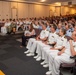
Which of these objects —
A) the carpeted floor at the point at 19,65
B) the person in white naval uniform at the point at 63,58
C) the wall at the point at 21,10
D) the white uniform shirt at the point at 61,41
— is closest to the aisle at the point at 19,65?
the carpeted floor at the point at 19,65

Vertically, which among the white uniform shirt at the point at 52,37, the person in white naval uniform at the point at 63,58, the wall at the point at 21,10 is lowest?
the person in white naval uniform at the point at 63,58

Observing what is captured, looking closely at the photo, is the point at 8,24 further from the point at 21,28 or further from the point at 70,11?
the point at 70,11

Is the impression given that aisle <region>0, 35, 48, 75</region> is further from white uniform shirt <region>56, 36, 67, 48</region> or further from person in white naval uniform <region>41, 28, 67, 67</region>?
white uniform shirt <region>56, 36, 67, 48</region>

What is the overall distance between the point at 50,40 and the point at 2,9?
29.0ft

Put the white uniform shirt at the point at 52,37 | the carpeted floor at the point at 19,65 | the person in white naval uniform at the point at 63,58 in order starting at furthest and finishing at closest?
1. the white uniform shirt at the point at 52,37
2. the carpeted floor at the point at 19,65
3. the person in white naval uniform at the point at 63,58

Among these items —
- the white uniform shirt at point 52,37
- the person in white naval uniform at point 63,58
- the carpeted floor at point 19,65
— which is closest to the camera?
the person in white naval uniform at point 63,58

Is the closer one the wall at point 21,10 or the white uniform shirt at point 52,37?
the white uniform shirt at point 52,37

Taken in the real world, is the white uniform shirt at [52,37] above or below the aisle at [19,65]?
above

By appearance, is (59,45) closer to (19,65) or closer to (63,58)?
(63,58)

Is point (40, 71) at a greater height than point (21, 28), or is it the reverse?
point (21, 28)

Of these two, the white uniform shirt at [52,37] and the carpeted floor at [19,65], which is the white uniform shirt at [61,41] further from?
the carpeted floor at [19,65]

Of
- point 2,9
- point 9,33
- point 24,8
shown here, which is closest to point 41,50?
point 9,33

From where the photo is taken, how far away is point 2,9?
11.9 meters

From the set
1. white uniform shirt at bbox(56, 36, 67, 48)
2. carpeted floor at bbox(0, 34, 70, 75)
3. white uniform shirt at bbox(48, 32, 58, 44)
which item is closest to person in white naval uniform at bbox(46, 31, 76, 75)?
white uniform shirt at bbox(56, 36, 67, 48)
